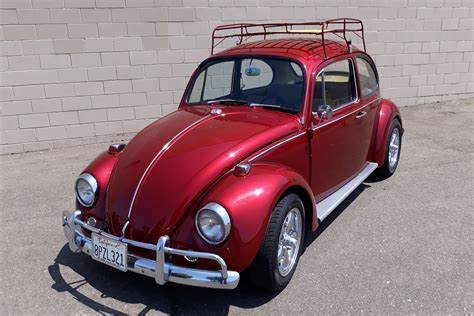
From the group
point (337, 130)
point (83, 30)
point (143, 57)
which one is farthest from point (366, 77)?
point (83, 30)

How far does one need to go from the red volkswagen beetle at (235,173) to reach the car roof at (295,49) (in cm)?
2

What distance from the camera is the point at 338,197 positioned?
12.9ft

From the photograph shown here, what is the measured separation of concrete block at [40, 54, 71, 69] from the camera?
639 centimetres

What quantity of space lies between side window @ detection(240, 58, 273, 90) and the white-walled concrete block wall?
3.33 metres

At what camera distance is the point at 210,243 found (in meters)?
2.61

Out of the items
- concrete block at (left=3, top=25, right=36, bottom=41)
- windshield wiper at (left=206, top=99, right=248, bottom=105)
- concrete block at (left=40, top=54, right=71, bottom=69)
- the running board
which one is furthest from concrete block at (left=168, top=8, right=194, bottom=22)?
the running board

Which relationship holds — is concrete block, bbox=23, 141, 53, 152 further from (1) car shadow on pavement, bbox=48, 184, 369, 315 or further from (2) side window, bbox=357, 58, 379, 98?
(2) side window, bbox=357, 58, 379, 98

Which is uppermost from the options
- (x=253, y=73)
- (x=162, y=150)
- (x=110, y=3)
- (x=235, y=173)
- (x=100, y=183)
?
(x=110, y=3)

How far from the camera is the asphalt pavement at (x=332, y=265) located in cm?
292

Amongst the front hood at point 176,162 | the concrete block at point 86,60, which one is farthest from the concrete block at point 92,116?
the front hood at point 176,162

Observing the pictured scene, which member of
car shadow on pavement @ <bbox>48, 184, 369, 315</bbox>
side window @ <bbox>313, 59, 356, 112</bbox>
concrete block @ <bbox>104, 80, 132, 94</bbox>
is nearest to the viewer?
car shadow on pavement @ <bbox>48, 184, 369, 315</bbox>

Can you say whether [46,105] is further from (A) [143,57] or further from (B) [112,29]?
(A) [143,57]

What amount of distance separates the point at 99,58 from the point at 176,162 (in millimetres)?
4302

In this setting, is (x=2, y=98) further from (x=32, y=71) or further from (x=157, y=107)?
(x=157, y=107)
